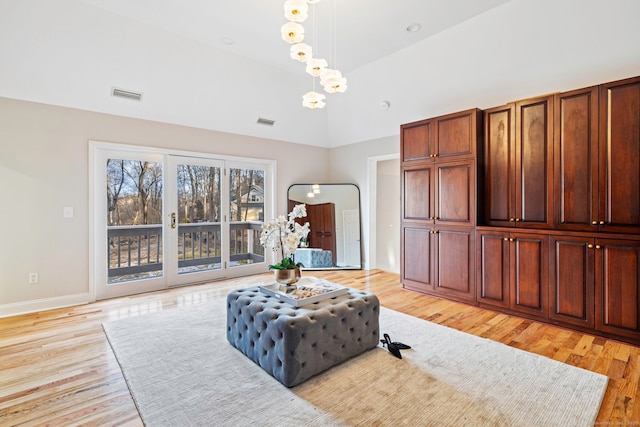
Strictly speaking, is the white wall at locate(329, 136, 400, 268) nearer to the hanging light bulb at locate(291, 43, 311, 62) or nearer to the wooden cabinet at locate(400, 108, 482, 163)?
the wooden cabinet at locate(400, 108, 482, 163)

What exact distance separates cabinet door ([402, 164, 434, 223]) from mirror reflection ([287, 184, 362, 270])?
159cm

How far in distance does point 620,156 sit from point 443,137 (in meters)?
1.75

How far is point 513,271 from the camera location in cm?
345

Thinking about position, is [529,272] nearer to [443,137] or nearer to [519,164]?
[519,164]

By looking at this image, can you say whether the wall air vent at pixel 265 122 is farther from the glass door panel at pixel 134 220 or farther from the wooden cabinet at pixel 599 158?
the wooden cabinet at pixel 599 158

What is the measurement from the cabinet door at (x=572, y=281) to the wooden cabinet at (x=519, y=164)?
318 millimetres

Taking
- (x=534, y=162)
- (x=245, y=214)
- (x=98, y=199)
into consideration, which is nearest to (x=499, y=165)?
(x=534, y=162)

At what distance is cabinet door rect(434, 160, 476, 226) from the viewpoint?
3777mm

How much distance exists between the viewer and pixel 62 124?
3754mm

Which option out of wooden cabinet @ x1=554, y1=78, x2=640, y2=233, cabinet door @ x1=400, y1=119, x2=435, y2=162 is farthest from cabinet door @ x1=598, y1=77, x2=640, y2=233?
cabinet door @ x1=400, y1=119, x2=435, y2=162

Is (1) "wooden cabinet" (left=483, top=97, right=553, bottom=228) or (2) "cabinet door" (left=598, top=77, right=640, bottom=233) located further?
(1) "wooden cabinet" (left=483, top=97, right=553, bottom=228)

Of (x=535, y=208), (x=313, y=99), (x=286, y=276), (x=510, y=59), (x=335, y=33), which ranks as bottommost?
(x=286, y=276)

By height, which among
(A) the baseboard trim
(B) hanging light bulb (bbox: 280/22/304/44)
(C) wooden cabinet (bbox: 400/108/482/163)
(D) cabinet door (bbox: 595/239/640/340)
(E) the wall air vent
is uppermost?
(E) the wall air vent

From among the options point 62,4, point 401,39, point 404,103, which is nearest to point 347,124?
point 404,103
